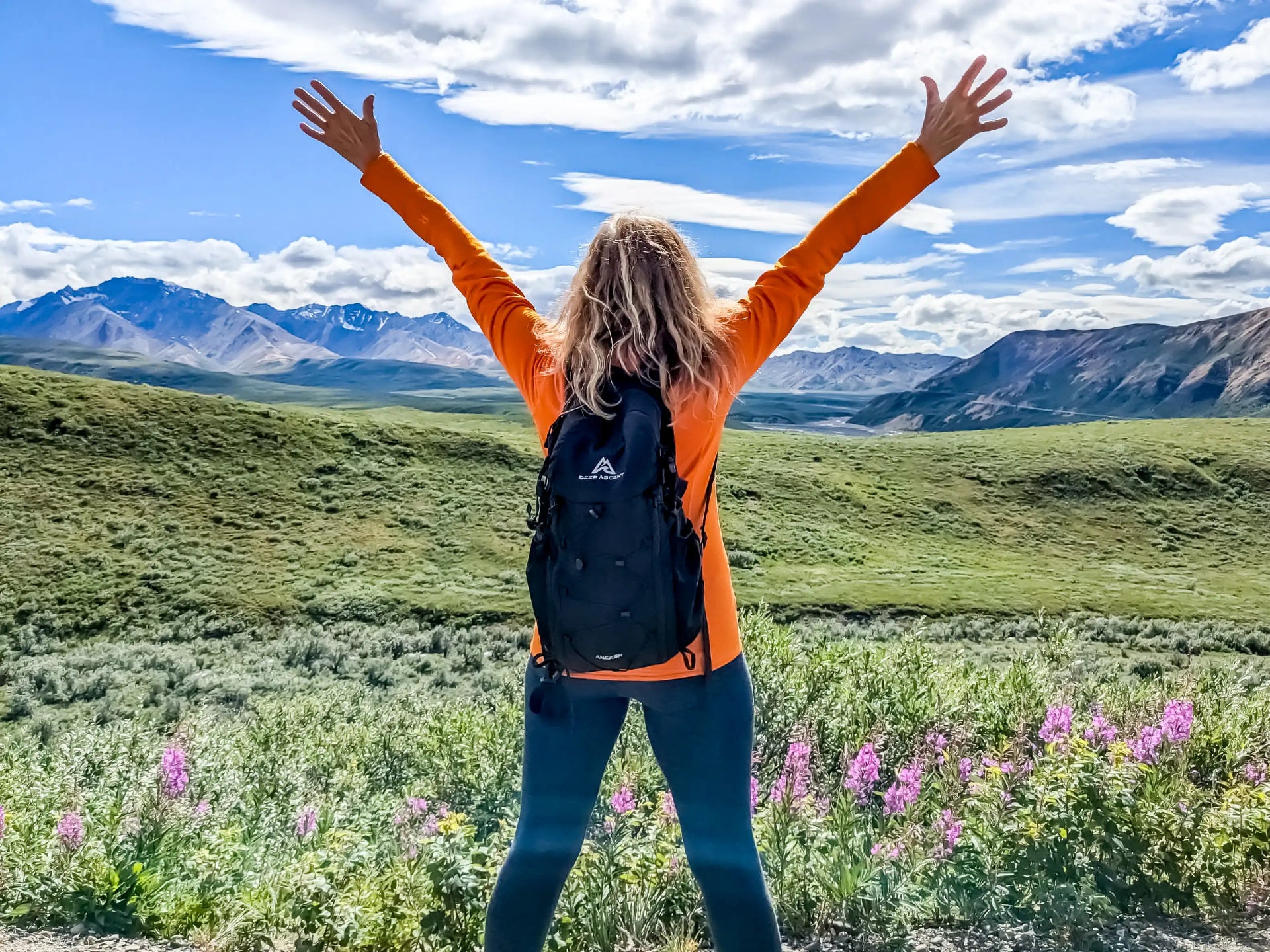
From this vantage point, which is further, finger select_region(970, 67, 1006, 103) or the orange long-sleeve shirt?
finger select_region(970, 67, 1006, 103)

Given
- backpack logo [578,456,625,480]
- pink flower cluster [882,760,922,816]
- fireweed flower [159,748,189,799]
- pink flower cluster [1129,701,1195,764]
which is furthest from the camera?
pink flower cluster [1129,701,1195,764]

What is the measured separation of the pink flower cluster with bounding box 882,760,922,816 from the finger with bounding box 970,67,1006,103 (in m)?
2.69

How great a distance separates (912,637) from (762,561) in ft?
119

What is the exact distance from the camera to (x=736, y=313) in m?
2.46

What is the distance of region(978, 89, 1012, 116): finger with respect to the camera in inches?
111

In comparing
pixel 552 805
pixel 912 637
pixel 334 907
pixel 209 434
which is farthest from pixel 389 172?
pixel 209 434

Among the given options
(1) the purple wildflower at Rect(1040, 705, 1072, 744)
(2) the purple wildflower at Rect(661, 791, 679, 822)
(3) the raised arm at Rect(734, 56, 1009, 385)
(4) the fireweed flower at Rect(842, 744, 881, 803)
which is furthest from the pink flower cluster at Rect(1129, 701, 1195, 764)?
(3) the raised arm at Rect(734, 56, 1009, 385)

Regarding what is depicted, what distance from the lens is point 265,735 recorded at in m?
9.05

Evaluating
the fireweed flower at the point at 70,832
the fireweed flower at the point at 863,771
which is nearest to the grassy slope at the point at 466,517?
the fireweed flower at the point at 70,832

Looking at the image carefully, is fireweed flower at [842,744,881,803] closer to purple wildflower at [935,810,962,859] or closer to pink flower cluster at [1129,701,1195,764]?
purple wildflower at [935,810,962,859]

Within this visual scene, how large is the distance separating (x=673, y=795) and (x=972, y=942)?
1690mm

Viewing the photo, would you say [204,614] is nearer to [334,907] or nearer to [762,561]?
[762,561]

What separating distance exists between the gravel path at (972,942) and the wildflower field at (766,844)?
64 mm

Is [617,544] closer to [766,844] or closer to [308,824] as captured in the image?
[766,844]
